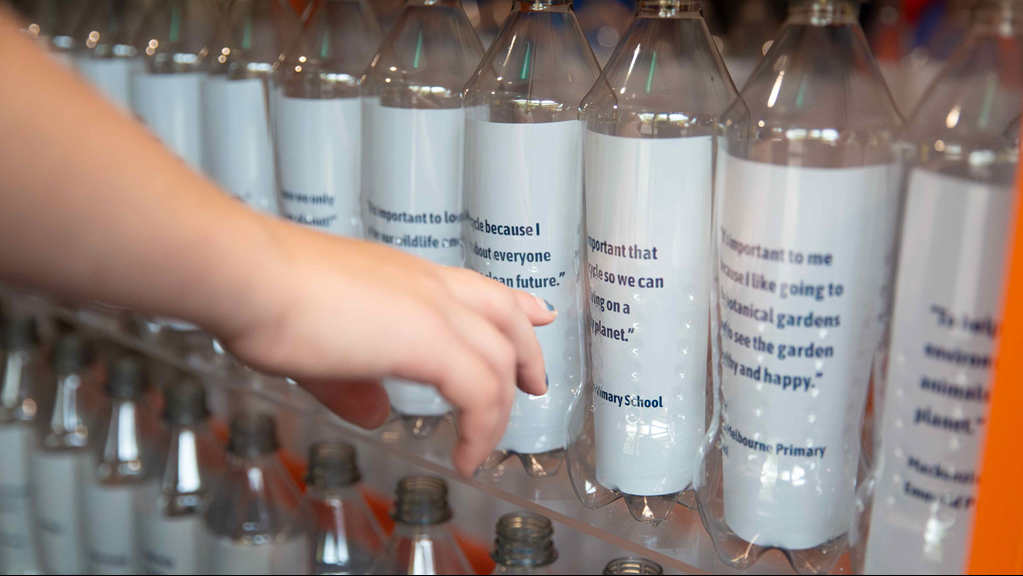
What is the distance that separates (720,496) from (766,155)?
0.22 meters

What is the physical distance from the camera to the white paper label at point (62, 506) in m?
1.24

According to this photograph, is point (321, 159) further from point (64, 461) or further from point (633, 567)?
point (64, 461)

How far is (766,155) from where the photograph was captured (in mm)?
528

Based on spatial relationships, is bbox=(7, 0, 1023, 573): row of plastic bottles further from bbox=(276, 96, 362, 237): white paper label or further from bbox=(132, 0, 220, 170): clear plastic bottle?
bbox=(132, 0, 220, 170): clear plastic bottle

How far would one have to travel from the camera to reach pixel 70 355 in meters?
1.29

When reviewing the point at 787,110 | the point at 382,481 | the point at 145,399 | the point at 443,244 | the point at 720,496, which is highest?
the point at 787,110

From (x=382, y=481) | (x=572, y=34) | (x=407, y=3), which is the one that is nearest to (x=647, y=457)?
(x=572, y=34)

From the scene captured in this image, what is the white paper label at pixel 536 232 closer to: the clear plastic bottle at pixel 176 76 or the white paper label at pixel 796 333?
the white paper label at pixel 796 333

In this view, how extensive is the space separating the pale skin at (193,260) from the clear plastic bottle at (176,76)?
0.61 meters

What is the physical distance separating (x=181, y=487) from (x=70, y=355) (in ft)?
0.94

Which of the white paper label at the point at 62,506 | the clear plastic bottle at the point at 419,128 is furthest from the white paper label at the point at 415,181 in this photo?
the white paper label at the point at 62,506

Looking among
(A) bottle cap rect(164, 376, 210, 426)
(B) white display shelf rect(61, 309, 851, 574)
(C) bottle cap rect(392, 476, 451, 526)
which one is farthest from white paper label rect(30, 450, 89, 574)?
(C) bottle cap rect(392, 476, 451, 526)

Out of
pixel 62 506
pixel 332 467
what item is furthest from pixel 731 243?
pixel 62 506

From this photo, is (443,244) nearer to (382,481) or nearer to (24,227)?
(24,227)
